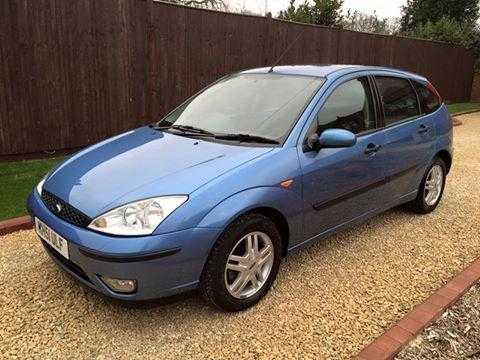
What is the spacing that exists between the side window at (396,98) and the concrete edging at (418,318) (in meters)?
1.50

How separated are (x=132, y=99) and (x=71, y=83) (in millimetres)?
1062

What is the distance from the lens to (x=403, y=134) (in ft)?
14.5

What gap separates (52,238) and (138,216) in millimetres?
704

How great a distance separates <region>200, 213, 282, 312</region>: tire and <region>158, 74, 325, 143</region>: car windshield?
2.32 ft

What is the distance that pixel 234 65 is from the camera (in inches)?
364

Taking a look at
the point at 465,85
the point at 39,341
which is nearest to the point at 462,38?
the point at 465,85

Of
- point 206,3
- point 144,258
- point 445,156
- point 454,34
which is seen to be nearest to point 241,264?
point 144,258

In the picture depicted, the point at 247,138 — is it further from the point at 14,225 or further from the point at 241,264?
the point at 14,225

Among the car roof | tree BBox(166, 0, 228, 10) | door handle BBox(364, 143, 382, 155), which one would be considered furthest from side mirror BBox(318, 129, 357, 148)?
tree BBox(166, 0, 228, 10)

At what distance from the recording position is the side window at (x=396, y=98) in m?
4.34

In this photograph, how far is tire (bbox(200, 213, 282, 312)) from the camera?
2.89m

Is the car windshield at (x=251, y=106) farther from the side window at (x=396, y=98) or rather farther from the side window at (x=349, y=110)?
the side window at (x=396, y=98)

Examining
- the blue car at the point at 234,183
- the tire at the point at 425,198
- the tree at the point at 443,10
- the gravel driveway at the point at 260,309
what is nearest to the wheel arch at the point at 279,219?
the blue car at the point at 234,183

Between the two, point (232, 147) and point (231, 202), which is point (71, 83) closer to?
Result: point (232, 147)
